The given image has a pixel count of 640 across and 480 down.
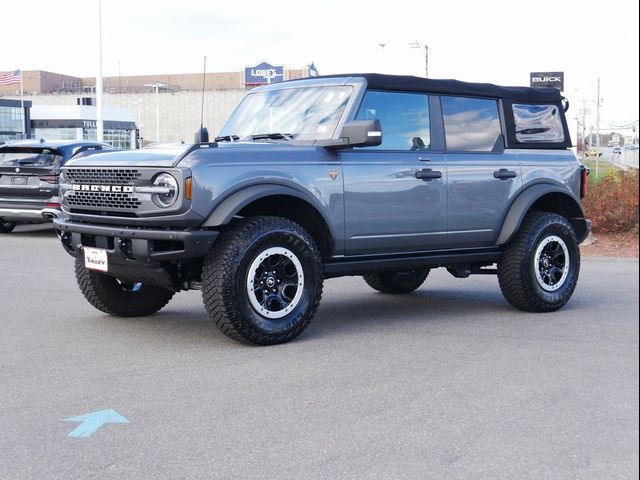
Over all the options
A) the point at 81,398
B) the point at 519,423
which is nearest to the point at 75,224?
the point at 81,398

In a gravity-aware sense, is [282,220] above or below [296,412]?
above

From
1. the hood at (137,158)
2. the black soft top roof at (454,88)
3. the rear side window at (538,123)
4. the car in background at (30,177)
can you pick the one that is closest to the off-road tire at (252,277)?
the hood at (137,158)

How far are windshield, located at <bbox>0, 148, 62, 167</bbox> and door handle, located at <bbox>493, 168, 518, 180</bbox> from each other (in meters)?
9.75

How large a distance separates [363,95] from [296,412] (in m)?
3.08

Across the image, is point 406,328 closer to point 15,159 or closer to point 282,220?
point 282,220

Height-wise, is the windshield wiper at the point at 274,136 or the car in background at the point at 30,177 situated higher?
the windshield wiper at the point at 274,136

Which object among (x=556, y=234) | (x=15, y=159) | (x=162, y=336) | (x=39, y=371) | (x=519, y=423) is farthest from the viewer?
(x=15, y=159)

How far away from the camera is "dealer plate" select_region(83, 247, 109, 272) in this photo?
20.4 ft

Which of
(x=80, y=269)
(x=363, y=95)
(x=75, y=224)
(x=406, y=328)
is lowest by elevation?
(x=406, y=328)

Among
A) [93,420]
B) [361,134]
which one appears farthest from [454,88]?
[93,420]

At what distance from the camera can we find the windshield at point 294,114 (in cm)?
680

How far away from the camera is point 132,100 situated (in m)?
117

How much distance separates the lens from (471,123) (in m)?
7.62

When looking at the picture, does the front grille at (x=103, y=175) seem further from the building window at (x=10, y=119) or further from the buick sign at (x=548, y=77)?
the building window at (x=10, y=119)
